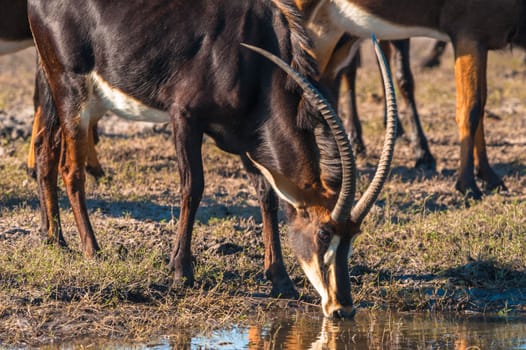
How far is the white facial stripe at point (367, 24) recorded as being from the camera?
31.6 feet

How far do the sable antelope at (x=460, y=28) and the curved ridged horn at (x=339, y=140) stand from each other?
3.08 m

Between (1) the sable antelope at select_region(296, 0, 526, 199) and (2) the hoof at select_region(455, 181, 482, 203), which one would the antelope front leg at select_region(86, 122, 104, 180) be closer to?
(1) the sable antelope at select_region(296, 0, 526, 199)

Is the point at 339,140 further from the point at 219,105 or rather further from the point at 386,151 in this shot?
the point at 219,105

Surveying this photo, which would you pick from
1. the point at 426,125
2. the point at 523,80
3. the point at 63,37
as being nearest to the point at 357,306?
the point at 63,37

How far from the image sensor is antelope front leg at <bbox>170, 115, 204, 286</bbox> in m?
7.03

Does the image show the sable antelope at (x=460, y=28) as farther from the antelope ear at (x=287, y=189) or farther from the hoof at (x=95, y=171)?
the antelope ear at (x=287, y=189)

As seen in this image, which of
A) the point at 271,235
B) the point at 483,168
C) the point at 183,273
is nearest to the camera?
the point at 183,273

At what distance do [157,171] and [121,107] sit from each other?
270 centimetres

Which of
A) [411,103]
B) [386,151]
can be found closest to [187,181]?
[386,151]

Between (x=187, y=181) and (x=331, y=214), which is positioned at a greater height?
(x=187, y=181)

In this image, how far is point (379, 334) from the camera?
656 centimetres

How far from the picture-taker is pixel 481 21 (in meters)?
9.43

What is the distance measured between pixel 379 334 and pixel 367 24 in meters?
3.80

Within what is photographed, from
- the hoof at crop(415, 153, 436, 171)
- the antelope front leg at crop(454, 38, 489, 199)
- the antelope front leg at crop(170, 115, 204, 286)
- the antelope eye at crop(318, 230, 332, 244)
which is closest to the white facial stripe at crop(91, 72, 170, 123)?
the antelope front leg at crop(170, 115, 204, 286)
